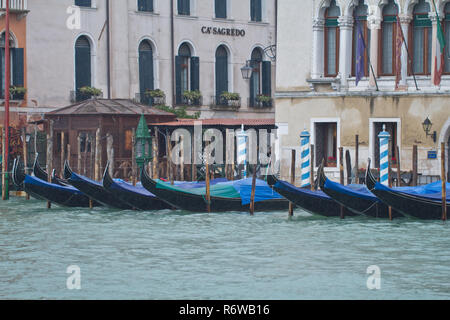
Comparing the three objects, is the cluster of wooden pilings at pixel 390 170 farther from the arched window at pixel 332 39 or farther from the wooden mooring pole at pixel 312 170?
the arched window at pixel 332 39

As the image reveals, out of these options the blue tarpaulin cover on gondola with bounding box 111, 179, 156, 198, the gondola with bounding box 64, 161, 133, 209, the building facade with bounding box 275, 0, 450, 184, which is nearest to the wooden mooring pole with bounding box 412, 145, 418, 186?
the building facade with bounding box 275, 0, 450, 184

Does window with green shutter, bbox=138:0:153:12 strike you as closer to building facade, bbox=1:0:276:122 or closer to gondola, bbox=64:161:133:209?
building facade, bbox=1:0:276:122

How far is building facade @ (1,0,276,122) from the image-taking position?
893 inches

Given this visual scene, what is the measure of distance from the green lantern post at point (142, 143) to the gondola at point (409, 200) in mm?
6176

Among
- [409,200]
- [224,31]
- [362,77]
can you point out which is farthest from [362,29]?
[224,31]

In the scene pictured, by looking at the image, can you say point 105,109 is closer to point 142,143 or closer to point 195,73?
point 142,143

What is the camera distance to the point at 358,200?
15.6 meters

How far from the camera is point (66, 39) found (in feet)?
75.6

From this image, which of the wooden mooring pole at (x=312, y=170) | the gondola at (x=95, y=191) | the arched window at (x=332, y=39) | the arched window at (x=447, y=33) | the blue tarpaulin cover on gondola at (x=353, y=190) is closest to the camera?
the blue tarpaulin cover on gondola at (x=353, y=190)

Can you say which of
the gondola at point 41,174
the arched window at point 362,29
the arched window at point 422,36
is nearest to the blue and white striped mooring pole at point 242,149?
the arched window at point 362,29

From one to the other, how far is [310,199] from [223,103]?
9.79 metres

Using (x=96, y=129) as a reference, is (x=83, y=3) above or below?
above

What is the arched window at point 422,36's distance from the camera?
17.9 metres

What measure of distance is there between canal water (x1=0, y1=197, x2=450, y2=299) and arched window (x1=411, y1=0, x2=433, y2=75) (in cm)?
315
